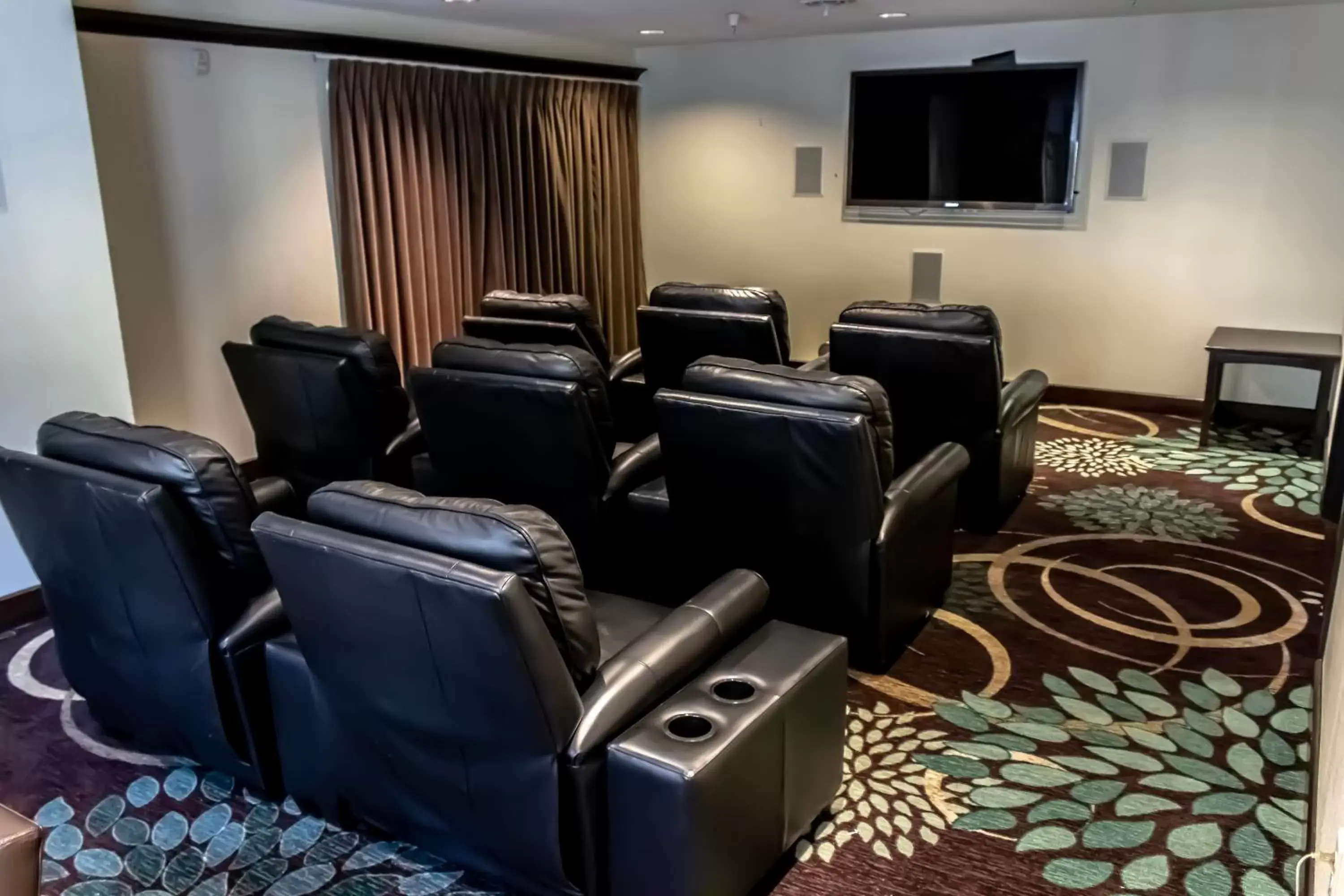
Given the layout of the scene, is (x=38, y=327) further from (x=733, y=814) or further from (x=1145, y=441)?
(x=1145, y=441)

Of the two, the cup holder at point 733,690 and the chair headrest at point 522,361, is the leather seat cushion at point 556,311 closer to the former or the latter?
the chair headrest at point 522,361

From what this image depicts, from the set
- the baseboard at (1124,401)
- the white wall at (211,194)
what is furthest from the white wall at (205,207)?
the baseboard at (1124,401)

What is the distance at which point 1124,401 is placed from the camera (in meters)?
6.42

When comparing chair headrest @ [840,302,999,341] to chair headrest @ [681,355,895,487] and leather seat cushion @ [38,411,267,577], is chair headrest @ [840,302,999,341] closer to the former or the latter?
chair headrest @ [681,355,895,487]

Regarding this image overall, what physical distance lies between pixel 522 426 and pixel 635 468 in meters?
0.46

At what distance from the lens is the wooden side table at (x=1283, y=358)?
5277 mm

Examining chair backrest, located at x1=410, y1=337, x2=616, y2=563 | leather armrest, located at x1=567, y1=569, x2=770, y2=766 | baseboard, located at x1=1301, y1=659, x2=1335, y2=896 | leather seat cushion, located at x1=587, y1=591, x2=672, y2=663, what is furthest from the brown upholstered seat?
chair backrest, located at x1=410, y1=337, x2=616, y2=563

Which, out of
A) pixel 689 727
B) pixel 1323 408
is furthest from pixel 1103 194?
pixel 689 727

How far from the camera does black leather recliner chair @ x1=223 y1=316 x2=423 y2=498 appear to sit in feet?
13.2

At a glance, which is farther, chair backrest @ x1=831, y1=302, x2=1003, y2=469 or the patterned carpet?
chair backrest @ x1=831, y1=302, x2=1003, y2=469

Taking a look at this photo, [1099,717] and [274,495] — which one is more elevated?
[274,495]

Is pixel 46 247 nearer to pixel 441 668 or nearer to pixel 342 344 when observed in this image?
pixel 342 344

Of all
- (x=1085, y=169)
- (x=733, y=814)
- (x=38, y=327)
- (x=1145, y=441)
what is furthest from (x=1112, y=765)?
(x=1085, y=169)

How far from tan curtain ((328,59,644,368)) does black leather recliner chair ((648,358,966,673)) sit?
2986 mm
